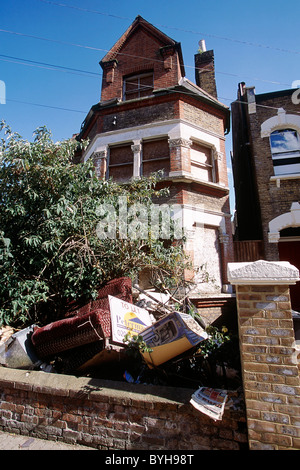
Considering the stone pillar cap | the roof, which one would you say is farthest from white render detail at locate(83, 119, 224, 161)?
the stone pillar cap

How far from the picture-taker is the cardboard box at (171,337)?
9.00ft

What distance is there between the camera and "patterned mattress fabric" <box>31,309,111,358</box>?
3.07 m

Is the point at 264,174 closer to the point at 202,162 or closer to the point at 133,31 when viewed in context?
the point at 202,162

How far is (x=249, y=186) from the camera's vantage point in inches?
421

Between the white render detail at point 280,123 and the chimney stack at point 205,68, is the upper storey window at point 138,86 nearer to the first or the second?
the chimney stack at point 205,68

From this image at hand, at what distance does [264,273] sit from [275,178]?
7.47 m

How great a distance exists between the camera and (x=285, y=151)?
9.04 m

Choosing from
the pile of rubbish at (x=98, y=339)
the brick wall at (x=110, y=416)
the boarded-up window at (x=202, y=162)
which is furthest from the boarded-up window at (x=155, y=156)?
the brick wall at (x=110, y=416)

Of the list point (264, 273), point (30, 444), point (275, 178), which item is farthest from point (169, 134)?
point (30, 444)

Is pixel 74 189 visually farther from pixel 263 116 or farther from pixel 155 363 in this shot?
pixel 263 116

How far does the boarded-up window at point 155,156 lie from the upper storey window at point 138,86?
90.7 inches

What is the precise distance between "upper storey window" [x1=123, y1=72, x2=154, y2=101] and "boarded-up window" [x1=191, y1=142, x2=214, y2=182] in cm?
302

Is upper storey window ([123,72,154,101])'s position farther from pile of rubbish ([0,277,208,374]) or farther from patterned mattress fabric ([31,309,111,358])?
patterned mattress fabric ([31,309,111,358])
